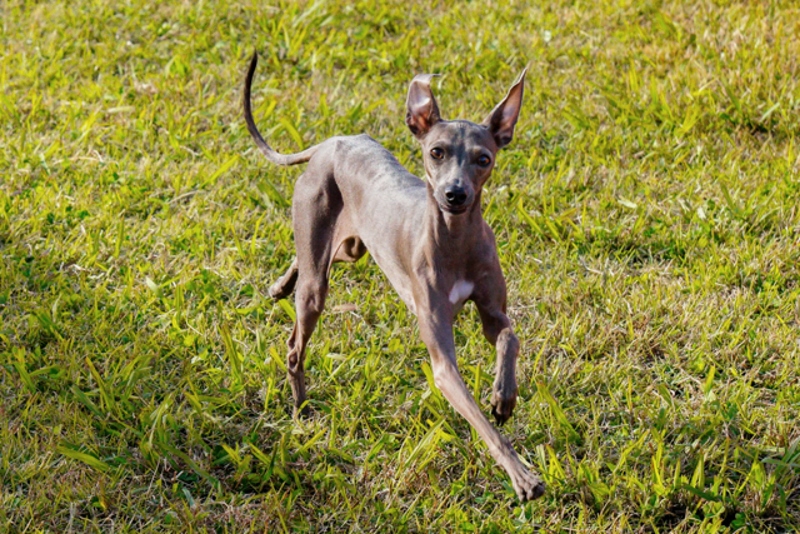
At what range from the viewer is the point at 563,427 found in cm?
423

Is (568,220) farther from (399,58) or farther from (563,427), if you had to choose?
(399,58)

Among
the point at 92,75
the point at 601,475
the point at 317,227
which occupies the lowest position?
the point at 92,75

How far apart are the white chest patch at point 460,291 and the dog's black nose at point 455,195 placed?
1.22ft

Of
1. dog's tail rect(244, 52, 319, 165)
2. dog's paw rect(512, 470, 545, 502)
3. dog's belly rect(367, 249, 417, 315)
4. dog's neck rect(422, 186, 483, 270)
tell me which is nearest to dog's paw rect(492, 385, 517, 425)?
dog's paw rect(512, 470, 545, 502)

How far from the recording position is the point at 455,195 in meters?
3.46

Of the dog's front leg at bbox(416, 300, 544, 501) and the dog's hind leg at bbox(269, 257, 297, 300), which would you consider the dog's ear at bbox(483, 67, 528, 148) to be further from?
the dog's hind leg at bbox(269, 257, 297, 300)

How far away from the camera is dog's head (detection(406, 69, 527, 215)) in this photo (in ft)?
11.5

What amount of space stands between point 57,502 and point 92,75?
407 cm

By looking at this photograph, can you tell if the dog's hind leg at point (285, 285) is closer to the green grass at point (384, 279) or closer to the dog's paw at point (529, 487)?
the green grass at point (384, 279)

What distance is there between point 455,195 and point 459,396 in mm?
636

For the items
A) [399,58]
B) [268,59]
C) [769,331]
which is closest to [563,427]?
[769,331]

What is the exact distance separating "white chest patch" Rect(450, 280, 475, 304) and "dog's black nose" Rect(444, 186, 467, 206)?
0.37 metres

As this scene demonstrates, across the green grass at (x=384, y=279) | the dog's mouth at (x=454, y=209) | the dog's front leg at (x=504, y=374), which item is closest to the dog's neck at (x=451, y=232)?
the dog's mouth at (x=454, y=209)

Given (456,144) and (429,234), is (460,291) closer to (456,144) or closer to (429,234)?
(429,234)
